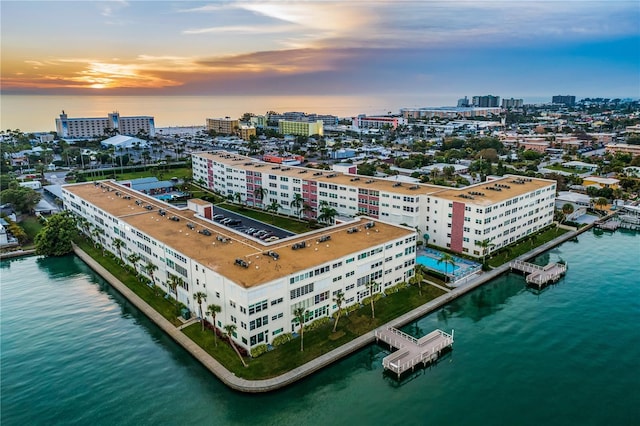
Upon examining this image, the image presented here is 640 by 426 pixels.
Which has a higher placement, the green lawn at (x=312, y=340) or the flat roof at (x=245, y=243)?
the flat roof at (x=245, y=243)

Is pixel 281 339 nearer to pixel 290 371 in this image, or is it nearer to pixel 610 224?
pixel 290 371

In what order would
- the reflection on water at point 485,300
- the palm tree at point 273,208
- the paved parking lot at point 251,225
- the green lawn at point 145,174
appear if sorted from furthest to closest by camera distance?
the green lawn at point 145,174
the palm tree at point 273,208
the paved parking lot at point 251,225
the reflection on water at point 485,300

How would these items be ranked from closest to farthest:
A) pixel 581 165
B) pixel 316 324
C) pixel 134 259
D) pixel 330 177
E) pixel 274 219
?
pixel 316 324 < pixel 134 259 < pixel 330 177 < pixel 274 219 < pixel 581 165

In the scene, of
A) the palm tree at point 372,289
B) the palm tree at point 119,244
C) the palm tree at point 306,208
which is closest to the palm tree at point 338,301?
the palm tree at point 372,289

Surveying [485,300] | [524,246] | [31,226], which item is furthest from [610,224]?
[31,226]

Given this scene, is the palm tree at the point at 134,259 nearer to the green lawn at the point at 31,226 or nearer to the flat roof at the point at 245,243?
the flat roof at the point at 245,243

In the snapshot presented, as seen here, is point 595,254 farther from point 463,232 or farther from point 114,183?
point 114,183

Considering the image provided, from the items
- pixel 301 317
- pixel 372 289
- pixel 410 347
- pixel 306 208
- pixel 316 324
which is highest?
pixel 306 208

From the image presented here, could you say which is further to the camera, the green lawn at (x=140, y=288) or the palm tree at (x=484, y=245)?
the palm tree at (x=484, y=245)
